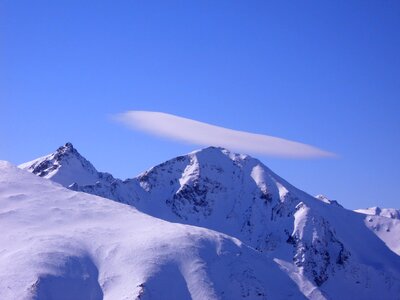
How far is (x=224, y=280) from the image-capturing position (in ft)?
452

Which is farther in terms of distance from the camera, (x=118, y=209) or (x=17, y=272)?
(x=118, y=209)

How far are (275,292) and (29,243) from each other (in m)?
53.0

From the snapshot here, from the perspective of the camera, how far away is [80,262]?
12756 cm

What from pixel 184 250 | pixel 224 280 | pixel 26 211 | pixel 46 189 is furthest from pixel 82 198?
pixel 224 280

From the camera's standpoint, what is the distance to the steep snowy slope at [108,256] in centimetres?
11969

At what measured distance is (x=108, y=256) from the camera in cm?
13450

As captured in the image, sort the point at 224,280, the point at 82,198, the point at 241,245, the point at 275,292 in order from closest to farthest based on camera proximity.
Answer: the point at 224,280
the point at 275,292
the point at 241,245
the point at 82,198

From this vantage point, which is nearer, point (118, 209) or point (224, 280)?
point (224, 280)

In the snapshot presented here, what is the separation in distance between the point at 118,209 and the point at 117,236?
71.7ft

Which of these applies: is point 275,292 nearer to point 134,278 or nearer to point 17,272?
point 134,278

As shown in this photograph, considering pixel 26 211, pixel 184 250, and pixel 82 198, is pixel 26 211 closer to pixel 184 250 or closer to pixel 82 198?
pixel 82 198

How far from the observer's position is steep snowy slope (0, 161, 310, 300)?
4712 inches

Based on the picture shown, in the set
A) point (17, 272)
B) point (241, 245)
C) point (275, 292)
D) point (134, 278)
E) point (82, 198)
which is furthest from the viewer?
point (82, 198)

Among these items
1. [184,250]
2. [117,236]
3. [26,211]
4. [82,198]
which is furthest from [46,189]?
[184,250]
